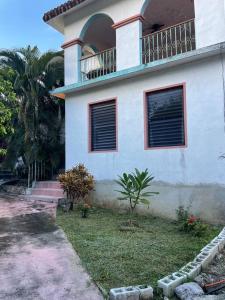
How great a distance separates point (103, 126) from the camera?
1009 cm

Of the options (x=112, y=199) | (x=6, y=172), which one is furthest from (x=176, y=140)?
(x=6, y=172)

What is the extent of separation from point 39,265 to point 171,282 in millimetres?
2177

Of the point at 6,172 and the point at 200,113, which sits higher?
the point at 200,113

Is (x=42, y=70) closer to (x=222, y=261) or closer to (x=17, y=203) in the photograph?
(x=17, y=203)

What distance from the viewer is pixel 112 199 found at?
31.2 feet

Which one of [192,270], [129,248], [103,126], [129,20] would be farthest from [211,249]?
[129,20]

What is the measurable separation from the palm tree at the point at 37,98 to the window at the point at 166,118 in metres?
5.17

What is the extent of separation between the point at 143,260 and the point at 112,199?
470 centimetres

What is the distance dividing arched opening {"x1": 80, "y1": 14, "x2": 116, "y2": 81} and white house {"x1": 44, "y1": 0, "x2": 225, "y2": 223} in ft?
0.16

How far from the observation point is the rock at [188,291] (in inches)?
138

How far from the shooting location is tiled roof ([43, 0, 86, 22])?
10170 millimetres

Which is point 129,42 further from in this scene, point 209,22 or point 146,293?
point 146,293

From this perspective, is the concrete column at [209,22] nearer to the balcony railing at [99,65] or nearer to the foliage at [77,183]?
the balcony railing at [99,65]

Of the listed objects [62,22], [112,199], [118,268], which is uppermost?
[62,22]
